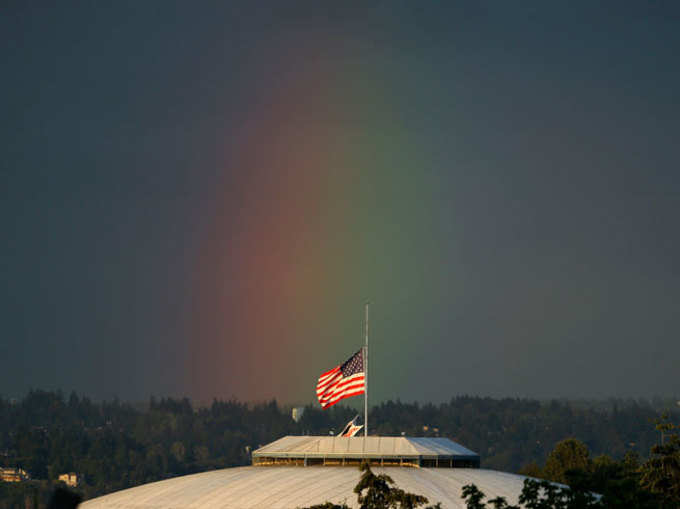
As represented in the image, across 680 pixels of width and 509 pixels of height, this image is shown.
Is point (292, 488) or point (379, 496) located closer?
point (379, 496)

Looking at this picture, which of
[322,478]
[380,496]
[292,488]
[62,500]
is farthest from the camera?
[322,478]

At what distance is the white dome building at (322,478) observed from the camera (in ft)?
197

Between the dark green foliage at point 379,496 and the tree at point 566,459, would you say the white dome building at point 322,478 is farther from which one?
the tree at point 566,459

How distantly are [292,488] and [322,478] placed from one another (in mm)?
2423

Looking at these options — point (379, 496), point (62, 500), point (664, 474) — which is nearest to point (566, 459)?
point (664, 474)

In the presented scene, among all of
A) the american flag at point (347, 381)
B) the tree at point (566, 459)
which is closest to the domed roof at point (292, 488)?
the american flag at point (347, 381)

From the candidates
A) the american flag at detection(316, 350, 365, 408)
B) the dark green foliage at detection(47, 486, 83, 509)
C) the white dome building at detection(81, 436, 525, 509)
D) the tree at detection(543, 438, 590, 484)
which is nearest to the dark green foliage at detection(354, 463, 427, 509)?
the white dome building at detection(81, 436, 525, 509)

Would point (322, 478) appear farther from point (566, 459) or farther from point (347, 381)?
point (566, 459)

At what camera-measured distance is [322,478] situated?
63.5 m

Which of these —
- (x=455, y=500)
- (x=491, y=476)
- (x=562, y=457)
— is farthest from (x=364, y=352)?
(x=562, y=457)

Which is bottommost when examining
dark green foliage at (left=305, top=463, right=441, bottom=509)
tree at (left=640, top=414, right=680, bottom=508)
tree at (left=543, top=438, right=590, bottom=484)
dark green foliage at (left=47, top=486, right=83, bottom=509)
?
dark green foliage at (left=47, top=486, right=83, bottom=509)

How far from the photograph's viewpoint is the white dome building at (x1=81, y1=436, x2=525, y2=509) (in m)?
60.2

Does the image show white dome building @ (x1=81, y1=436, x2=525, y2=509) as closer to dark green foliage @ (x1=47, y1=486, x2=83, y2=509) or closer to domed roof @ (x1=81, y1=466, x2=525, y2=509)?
domed roof @ (x1=81, y1=466, x2=525, y2=509)

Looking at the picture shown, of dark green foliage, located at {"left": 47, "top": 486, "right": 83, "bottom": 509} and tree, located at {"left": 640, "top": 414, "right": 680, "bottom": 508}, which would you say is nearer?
dark green foliage, located at {"left": 47, "top": 486, "right": 83, "bottom": 509}
